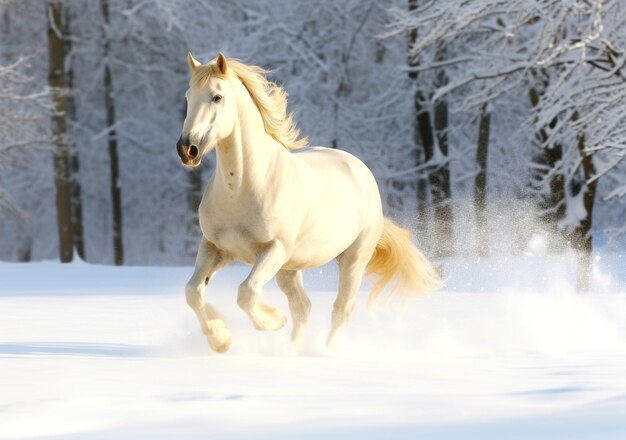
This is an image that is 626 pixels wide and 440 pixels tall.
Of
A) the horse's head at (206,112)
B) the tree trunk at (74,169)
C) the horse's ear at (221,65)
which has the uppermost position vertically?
the horse's ear at (221,65)

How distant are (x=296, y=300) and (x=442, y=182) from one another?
12.1 metres

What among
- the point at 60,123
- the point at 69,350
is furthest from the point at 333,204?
the point at 60,123

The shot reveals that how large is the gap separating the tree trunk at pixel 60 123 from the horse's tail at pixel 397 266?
40.3ft

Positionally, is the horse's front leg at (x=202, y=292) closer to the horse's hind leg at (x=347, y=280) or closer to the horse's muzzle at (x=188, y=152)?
the horse's muzzle at (x=188, y=152)

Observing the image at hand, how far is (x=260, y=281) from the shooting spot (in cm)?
633

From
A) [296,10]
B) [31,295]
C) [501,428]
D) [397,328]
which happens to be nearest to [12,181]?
[296,10]

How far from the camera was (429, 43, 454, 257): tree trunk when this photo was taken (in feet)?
63.0

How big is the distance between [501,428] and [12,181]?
23555 mm

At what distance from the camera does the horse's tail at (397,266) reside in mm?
8484

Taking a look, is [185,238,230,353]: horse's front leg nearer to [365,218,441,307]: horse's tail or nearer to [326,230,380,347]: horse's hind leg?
[326,230,380,347]: horse's hind leg

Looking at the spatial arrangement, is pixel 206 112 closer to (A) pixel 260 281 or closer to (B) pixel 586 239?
(A) pixel 260 281

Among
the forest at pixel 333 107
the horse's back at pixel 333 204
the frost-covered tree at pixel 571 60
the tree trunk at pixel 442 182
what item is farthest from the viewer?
the tree trunk at pixel 442 182

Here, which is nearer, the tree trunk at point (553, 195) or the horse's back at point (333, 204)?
the horse's back at point (333, 204)

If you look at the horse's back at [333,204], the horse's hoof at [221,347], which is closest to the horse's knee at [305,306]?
the horse's back at [333,204]
